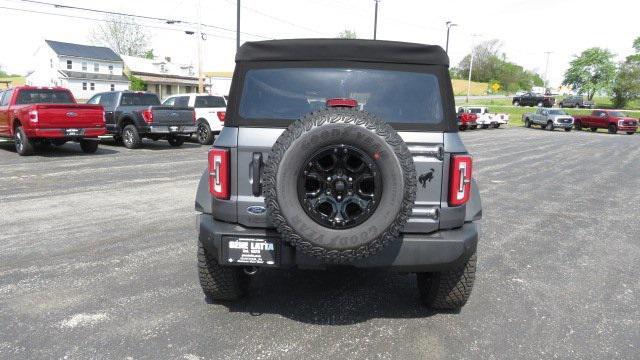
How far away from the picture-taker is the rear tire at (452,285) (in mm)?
3592

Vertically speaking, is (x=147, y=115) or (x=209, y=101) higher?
(x=209, y=101)

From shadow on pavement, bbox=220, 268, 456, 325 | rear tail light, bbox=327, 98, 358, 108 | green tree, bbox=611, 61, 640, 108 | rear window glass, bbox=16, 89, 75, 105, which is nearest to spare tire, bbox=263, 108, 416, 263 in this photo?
rear tail light, bbox=327, 98, 358, 108

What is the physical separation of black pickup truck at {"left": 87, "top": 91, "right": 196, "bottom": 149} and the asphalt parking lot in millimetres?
7667

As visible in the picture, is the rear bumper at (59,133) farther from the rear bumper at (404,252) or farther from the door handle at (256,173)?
the door handle at (256,173)

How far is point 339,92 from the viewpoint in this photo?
343 cm

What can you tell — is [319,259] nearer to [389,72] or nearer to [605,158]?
[389,72]

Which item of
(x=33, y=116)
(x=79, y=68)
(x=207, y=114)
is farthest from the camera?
(x=79, y=68)

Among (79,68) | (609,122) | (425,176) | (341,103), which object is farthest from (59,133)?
(79,68)

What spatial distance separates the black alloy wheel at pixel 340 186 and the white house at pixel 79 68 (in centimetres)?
6361

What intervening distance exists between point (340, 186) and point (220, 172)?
2.99 ft

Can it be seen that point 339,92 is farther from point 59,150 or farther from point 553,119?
point 553,119

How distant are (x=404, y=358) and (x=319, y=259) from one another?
33.1 inches

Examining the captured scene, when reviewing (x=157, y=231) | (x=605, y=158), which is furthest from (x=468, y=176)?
(x=605, y=158)

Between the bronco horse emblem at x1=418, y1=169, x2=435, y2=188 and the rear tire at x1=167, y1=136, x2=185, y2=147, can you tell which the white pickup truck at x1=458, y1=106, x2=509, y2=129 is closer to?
the rear tire at x1=167, y1=136, x2=185, y2=147
